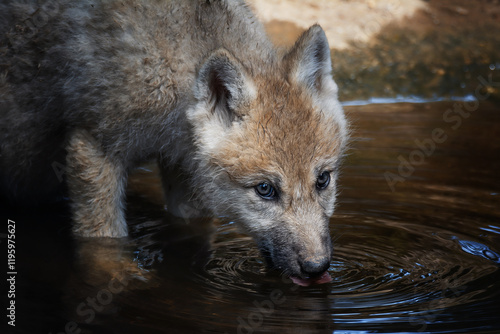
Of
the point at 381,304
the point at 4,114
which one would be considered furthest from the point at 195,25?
the point at 381,304

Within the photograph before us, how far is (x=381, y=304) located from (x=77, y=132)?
2.44 meters

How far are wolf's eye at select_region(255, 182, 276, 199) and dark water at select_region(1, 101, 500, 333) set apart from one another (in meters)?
0.57

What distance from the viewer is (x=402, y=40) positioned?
9.97 meters

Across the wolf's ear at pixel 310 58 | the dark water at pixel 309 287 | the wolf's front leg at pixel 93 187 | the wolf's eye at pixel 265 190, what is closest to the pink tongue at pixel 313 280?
the dark water at pixel 309 287

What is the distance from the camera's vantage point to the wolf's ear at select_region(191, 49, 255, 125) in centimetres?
423

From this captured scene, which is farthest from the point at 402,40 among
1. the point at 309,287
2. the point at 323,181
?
the point at 309,287

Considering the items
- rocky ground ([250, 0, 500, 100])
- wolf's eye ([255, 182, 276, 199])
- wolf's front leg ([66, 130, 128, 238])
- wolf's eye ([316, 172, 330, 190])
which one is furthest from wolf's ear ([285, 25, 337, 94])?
rocky ground ([250, 0, 500, 100])

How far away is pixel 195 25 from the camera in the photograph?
4797mm

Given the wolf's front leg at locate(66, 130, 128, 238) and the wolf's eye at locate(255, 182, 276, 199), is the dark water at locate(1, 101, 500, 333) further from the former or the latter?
the wolf's eye at locate(255, 182, 276, 199)

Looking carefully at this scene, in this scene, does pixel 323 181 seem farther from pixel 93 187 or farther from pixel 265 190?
pixel 93 187

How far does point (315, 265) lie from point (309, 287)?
32 centimetres

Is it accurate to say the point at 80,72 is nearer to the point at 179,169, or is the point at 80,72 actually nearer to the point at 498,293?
the point at 179,169

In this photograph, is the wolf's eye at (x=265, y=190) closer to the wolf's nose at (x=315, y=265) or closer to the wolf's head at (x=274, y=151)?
the wolf's head at (x=274, y=151)

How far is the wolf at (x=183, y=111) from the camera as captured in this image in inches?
169
